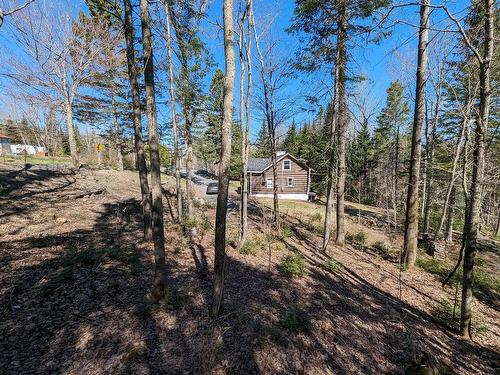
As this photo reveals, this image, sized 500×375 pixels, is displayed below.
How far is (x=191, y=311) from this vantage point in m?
5.40

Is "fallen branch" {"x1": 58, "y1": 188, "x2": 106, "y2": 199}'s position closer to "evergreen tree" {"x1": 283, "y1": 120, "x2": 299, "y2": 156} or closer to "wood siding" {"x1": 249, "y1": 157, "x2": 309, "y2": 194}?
"wood siding" {"x1": 249, "y1": 157, "x2": 309, "y2": 194}

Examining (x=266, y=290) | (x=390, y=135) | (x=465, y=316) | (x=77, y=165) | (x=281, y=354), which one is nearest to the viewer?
(x=281, y=354)

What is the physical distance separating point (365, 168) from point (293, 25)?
29557 millimetres

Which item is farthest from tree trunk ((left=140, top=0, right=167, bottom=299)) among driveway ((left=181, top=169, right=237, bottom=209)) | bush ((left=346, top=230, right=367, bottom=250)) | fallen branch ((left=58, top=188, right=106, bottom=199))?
driveway ((left=181, top=169, right=237, bottom=209))

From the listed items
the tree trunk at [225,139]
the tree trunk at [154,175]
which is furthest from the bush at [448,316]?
the tree trunk at [154,175]

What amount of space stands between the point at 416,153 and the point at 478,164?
13.3ft

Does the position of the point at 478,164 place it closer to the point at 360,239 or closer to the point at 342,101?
the point at 342,101

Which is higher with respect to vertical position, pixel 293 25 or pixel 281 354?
pixel 293 25

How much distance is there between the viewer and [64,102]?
58.6 ft

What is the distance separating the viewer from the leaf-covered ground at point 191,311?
4.13 m

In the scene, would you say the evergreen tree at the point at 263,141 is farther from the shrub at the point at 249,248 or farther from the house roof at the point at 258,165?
the house roof at the point at 258,165

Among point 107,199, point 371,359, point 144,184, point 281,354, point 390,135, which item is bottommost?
point 371,359

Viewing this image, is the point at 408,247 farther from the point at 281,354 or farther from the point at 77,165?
the point at 77,165

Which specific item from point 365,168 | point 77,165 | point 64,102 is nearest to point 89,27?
point 64,102
